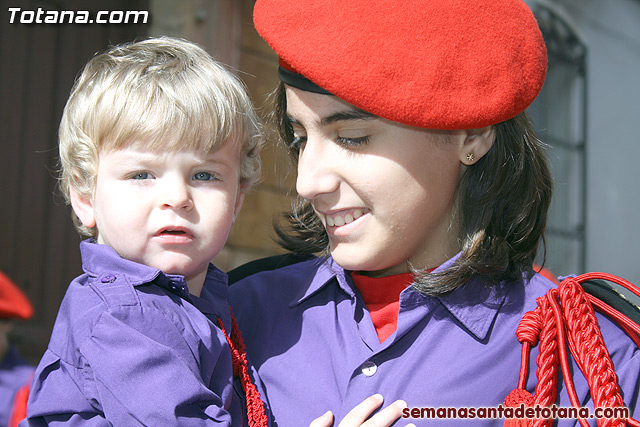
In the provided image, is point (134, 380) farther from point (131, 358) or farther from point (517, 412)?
point (517, 412)

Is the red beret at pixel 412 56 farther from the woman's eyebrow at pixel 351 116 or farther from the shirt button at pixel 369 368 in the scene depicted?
the shirt button at pixel 369 368

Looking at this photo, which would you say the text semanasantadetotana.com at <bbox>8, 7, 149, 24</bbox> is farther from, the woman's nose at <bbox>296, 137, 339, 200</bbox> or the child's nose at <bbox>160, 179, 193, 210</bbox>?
the woman's nose at <bbox>296, 137, 339, 200</bbox>

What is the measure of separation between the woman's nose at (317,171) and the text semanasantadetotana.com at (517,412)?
18.8 inches

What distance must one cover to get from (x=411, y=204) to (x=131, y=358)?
2.11 ft

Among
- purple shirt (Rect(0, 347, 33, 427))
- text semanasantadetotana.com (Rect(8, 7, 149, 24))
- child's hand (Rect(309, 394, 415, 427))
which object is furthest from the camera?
text semanasantadetotana.com (Rect(8, 7, 149, 24))

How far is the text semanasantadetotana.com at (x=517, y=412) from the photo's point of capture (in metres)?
1.37

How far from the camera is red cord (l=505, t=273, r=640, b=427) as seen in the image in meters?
1.39

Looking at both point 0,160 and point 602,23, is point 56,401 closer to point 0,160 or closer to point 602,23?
point 0,160

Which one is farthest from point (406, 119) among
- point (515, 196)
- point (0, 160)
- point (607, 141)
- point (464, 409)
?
point (607, 141)

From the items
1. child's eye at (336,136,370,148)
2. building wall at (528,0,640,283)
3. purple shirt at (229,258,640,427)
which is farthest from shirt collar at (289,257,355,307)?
building wall at (528,0,640,283)

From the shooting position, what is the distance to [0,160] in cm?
400

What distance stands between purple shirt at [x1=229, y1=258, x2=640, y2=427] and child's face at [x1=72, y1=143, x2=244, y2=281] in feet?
0.94

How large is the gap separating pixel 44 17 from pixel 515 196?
3265mm

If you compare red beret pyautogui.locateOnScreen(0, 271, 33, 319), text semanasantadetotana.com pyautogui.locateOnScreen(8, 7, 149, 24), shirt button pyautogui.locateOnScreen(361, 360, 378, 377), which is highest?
text semanasantadetotana.com pyautogui.locateOnScreen(8, 7, 149, 24)
